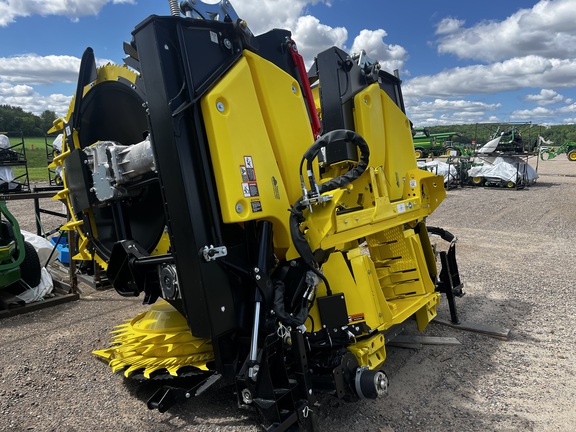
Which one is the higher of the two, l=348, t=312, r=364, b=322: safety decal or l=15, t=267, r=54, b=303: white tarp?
l=15, t=267, r=54, b=303: white tarp

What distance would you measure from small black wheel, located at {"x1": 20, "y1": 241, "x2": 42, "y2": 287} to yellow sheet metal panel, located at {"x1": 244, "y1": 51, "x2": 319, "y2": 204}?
4.18 m

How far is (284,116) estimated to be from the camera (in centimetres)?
264

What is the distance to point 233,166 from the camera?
229 centimetres

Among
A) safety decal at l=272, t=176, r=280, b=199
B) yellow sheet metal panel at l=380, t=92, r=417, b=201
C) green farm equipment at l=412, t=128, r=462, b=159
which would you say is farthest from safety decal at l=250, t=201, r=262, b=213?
green farm equipment at l=412, t=128, r=462, b=159

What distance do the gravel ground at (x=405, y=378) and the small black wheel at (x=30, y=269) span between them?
46cm

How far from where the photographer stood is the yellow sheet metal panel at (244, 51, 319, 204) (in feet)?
8.30

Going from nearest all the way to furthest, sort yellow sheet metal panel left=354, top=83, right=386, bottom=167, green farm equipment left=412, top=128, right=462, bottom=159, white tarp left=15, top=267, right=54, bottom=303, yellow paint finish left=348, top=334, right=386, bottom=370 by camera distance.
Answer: yellow paint finish left=348, top=334, right=386, bottom=370
yellow sheet metal panel left=354, top=83, right=386, bottom=167
white tarp left=15, top=267, right=54, bottom=303
green farm equipment left=412, top=128, right=462, bottom=159

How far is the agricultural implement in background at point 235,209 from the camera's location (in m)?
2.26

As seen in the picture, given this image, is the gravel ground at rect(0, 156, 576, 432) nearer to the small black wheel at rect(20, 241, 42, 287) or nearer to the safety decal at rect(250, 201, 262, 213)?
the small black wheel at rect(20, 241, 42, 287)

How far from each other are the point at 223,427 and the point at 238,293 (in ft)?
2.93

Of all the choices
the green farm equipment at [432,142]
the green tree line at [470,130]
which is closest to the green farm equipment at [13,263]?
the green tree line at [470,130]

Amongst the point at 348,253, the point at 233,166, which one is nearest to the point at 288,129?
the point at 233,166

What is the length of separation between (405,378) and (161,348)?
1.77 metres

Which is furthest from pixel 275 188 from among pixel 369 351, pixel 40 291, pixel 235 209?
pixel 40 291
